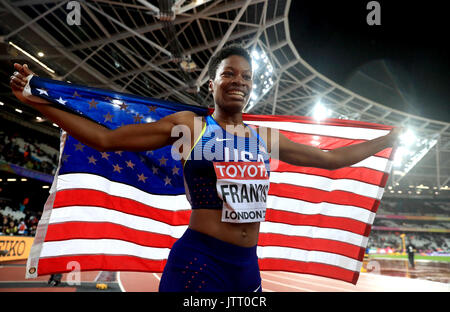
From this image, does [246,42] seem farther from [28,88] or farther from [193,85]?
[28,88]

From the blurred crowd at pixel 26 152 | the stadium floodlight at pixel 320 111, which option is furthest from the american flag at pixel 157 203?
the stadium floodlight at pixel 320 111

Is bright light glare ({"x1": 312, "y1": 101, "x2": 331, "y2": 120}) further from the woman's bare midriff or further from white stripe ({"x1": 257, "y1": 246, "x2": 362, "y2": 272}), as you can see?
the woman's bare midriff

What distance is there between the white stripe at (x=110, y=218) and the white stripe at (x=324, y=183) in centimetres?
111

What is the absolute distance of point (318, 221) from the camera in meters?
3.20

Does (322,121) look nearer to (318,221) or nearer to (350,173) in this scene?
(350,173)

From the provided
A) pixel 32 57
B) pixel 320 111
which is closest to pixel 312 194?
pixel 32 57

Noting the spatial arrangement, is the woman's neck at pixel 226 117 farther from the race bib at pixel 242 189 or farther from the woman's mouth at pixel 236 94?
the race bib at pixel 242 189

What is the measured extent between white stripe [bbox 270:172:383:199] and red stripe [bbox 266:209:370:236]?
30cm

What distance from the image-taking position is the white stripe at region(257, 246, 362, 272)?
3.02 metres

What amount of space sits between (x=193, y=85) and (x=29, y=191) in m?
17.4

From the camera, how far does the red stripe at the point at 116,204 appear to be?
→ 8.64 ft

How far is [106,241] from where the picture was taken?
8.77 feet

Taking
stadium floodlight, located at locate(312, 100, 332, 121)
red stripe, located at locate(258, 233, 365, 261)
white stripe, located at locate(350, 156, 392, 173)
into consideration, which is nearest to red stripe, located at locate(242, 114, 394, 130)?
white stripe, located at locate(350, 156, 392, 173)
